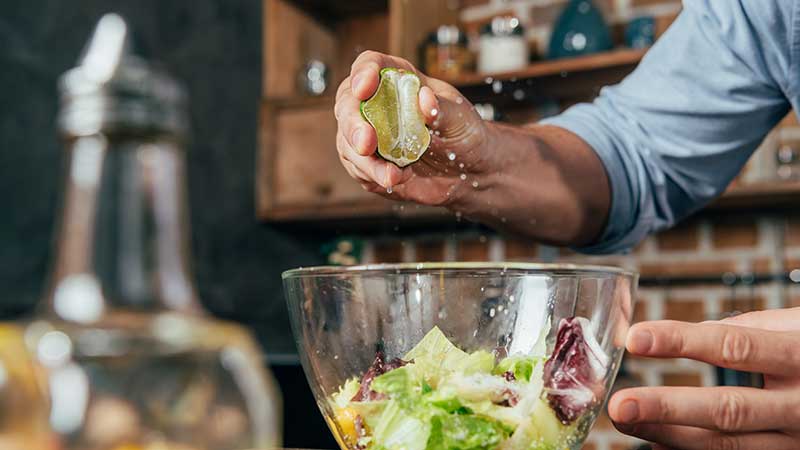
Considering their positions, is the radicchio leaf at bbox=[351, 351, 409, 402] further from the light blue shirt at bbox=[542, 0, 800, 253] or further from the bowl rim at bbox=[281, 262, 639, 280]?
the light blue shirt at bbox=[542, 0, 800, 253]

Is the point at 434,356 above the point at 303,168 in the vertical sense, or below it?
below

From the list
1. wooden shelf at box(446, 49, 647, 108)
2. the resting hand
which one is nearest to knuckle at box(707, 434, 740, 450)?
the resting hand

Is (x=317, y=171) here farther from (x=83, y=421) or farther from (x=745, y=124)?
(x=83, y=421)

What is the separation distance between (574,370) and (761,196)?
1746mm

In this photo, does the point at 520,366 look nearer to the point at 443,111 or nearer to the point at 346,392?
the point at 346,392

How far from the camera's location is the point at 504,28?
2365mm

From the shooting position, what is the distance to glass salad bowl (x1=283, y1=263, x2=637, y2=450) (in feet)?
1.58

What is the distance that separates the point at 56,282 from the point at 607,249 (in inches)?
35.5

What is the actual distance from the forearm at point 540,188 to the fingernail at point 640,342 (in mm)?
390

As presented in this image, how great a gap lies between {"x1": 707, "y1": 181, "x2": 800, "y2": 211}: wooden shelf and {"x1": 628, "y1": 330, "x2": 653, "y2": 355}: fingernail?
1694 millimetres

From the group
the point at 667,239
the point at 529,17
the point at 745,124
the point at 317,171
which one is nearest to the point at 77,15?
the point at 317,171

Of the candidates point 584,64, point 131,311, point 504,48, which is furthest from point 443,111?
point 504,48

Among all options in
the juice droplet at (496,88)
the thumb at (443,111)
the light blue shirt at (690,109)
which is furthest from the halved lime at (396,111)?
the juice droplet at (496,88)

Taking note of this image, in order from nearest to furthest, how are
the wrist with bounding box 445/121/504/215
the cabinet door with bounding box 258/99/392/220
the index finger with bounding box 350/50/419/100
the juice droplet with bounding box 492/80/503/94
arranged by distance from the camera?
the index finger with bounding box 350/50/419/100 < the wrist with bounding box 445/121/504/215 < the juice droplet with bounding box 492/80/503/94 < the cabinet door with bounding box 258/99/392/220
